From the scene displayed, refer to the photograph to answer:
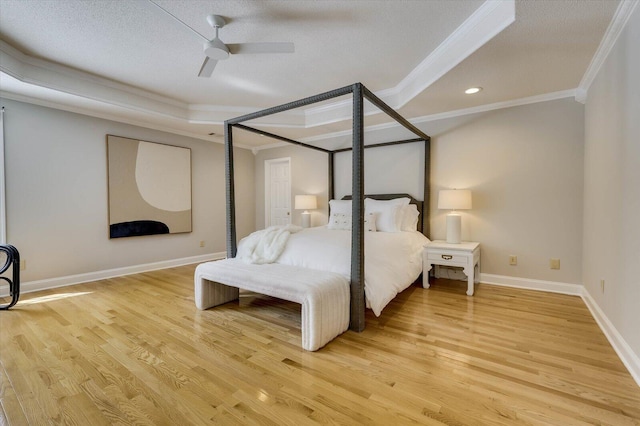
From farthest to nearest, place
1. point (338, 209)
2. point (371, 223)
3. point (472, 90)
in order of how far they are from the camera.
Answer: point (338, 209) → point (371, 223) → point (472, 90)

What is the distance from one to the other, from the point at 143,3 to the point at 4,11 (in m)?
1.14

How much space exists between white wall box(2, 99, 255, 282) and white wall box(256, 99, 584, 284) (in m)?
4.51

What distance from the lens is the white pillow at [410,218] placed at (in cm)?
390

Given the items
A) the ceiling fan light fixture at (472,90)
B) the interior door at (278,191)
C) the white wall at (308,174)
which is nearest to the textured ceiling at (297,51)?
the ceiling fan light fixture at (472,90)

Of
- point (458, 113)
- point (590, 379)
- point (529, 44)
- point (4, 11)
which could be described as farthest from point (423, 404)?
point (4, 11)

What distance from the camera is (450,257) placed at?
133 inches

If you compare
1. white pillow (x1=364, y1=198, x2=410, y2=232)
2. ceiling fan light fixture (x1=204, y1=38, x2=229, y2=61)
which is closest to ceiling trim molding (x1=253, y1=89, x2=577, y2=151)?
white pillow (x1=364, y1=198, x2=410, y2=232)

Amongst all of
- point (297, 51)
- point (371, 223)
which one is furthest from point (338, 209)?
point (297, 51)

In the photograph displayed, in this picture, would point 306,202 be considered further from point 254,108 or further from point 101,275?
point 101,275

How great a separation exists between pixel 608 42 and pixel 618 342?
224 cm

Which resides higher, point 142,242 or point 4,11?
point 4,11

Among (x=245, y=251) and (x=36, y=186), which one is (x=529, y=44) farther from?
(x=36, y=186)

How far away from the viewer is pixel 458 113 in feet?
12.6

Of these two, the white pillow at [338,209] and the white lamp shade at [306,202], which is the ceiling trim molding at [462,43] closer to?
the white pillow at [338,209]
